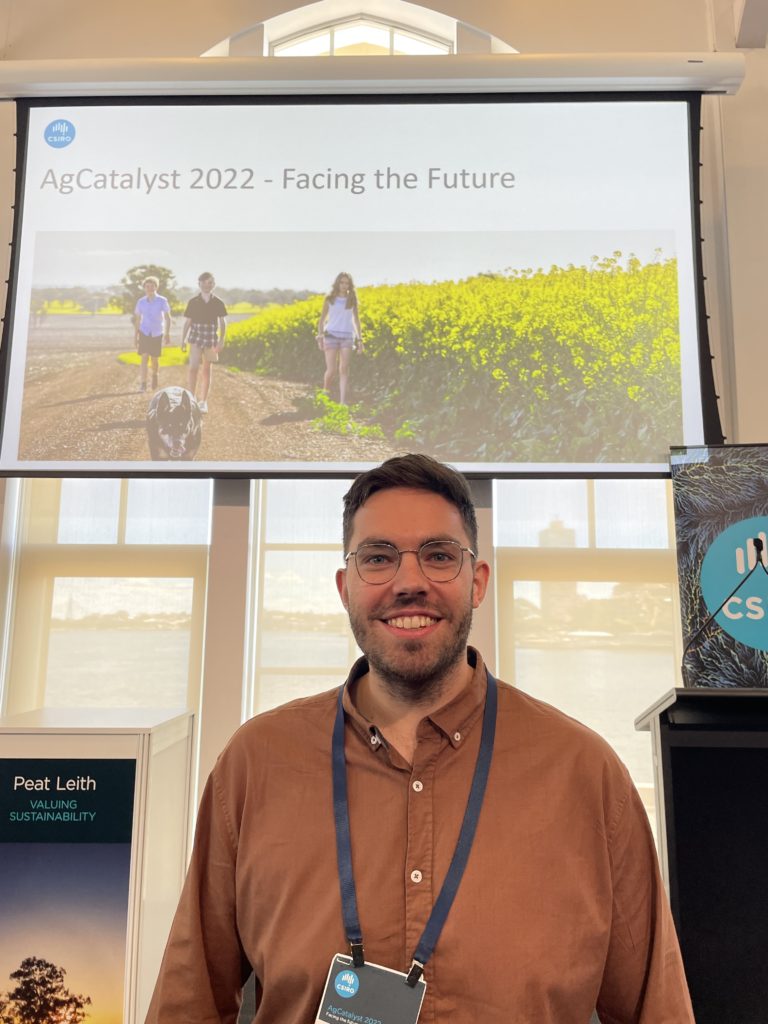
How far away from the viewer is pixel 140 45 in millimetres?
3164

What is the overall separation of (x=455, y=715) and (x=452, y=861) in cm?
24

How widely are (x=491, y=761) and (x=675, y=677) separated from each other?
166 cm

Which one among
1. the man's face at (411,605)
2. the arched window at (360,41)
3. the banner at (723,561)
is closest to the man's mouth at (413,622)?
the man's face at (411,605)

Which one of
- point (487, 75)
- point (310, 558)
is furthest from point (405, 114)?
point (310, 558)

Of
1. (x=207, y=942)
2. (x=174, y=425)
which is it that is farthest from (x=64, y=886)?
(x=174, y=425)

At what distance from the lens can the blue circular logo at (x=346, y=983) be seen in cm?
125

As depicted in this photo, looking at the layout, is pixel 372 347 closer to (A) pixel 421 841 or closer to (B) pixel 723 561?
(B) pixel 723 561

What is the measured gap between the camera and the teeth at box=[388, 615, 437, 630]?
1.43 metres

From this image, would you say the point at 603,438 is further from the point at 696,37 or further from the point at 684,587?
the point at 696,37

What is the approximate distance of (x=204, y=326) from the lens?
291cm

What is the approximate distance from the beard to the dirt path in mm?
1380

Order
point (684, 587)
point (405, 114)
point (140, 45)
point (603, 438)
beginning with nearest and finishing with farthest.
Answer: point (684, 587) → point (603, 438) → point (405, 114) → point (140, 45)

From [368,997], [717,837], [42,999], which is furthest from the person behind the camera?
[717,837]

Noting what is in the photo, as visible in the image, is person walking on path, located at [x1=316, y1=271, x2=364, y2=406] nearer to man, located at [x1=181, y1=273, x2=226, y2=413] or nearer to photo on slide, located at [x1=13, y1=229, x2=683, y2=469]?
photo on slide, located at [x1=13, y1=229, x2=683, y2=469]
